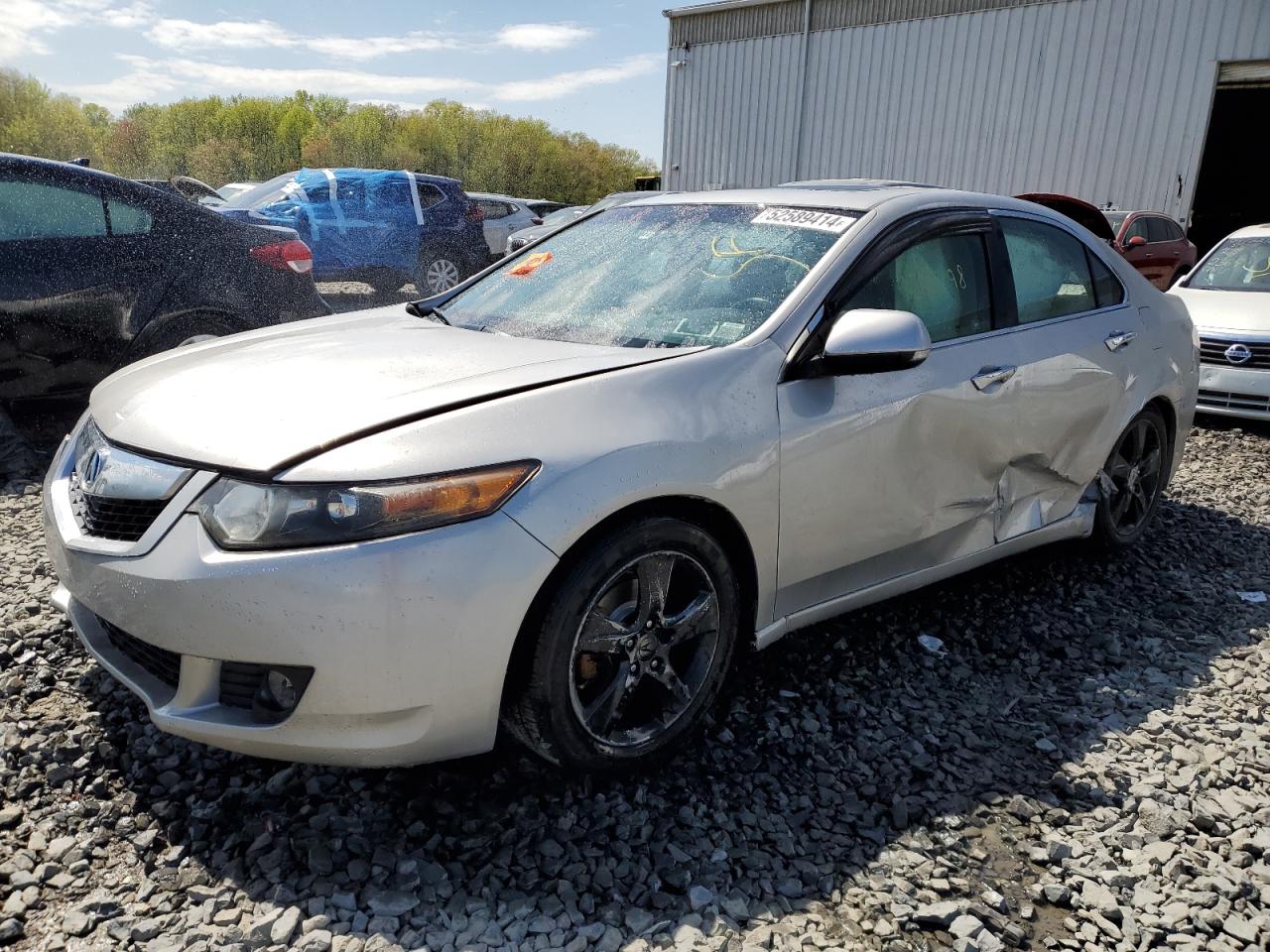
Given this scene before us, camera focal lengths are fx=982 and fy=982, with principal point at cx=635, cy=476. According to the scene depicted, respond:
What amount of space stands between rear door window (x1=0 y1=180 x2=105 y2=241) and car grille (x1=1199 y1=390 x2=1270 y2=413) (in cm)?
741

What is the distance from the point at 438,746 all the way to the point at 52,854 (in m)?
0.90

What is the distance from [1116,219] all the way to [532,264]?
12.1m

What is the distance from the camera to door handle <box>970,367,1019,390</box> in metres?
3.14

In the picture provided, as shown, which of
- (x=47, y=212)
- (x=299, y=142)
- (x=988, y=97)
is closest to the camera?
(x=47, y=212)

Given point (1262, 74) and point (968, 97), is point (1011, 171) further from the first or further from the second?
point (1262, 74)

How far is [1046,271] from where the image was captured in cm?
368

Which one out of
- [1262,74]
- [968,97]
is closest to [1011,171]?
[968,97]

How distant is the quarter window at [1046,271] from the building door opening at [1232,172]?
668 inches

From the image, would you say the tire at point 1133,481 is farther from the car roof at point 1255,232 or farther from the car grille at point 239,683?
the car roof at point 1255,232

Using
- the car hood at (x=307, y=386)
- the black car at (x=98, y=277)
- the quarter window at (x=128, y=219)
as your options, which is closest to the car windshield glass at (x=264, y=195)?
the black car at (x=98, y=277)

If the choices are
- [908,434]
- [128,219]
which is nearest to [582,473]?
[908,434]

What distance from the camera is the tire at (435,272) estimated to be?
12.6 metres

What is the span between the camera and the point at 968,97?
59.3 ft

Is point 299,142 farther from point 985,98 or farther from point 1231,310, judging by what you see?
point 1231,310
